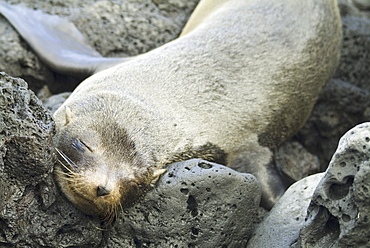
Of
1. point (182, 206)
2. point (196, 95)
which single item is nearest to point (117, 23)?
point (196, 95)

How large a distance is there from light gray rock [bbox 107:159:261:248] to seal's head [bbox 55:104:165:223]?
0.15m

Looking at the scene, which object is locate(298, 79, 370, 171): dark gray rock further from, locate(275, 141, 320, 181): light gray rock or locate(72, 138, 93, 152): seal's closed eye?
locate(72, 138, 93, 152): seal's closed eye

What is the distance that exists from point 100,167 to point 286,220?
1.21m

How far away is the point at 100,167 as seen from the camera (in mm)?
3740

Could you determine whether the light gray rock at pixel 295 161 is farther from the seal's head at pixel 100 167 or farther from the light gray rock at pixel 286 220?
the seal's head at pixel 100 167

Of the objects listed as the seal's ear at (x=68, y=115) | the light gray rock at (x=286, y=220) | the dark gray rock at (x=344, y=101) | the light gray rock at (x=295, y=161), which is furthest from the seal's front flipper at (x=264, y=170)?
the seal's ear at (x=68, y=115)

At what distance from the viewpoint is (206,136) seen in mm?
4520

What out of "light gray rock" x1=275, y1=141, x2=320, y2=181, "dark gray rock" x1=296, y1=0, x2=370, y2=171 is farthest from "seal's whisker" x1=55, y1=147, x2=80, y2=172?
"dark gray rock" x1=296, y1=0, x2=370, y2=171

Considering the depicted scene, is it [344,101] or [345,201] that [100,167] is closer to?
[345,201]

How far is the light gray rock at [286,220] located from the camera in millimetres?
3633

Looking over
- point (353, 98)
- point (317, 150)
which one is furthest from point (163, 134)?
point (353, 98)

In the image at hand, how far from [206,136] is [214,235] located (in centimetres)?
103

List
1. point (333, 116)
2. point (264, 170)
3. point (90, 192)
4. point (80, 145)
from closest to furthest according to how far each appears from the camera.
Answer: point (90, 192) < point (80, 145) < point (264, 170) < point (333, 116)

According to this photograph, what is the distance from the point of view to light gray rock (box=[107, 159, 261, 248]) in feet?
12.0
